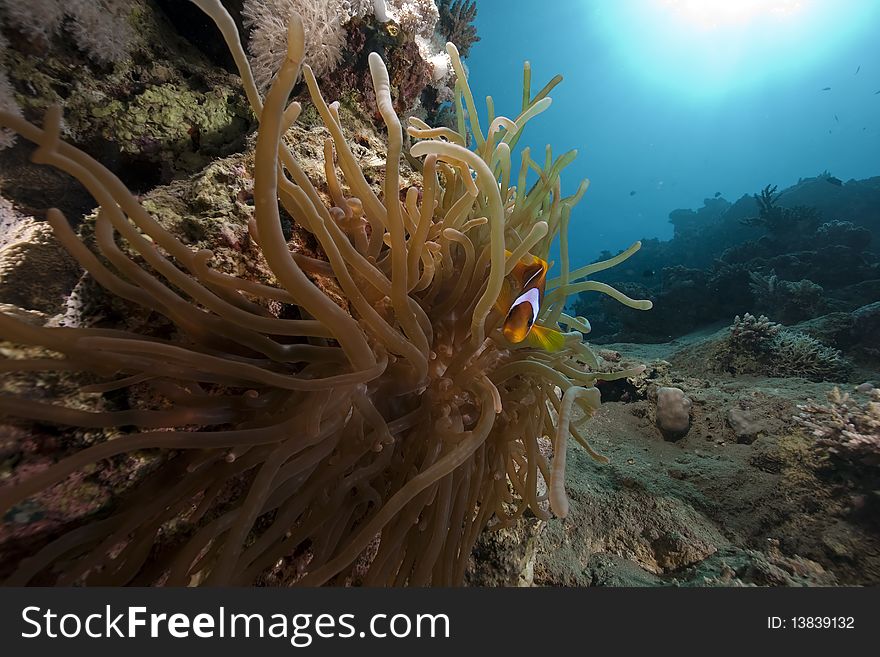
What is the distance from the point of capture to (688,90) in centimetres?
6378

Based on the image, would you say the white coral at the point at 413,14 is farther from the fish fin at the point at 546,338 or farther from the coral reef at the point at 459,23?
the fish fin at the point at 546,338

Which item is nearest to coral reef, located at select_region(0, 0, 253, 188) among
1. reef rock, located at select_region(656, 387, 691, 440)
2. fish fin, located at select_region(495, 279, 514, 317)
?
fish fin, located at select_region(495, 279, 514, 317)

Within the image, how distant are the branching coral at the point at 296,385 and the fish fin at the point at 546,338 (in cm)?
13

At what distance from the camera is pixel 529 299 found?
1.49 meters

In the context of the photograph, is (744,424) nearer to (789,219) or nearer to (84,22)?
(84,22)

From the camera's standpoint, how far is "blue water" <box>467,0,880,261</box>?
152 ft

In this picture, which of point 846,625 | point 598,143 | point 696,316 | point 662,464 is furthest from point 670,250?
→ point 598,143

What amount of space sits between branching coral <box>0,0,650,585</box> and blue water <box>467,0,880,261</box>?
179ft

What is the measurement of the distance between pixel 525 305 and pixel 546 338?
289 millimetres

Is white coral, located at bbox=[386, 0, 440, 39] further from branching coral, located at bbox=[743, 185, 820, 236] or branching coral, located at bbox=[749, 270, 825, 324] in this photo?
branching coral, located at bbox=[743, 185, 820, 236]

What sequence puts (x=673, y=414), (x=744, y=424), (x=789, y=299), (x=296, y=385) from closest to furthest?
(x=296, y=385), (x=744, y=424), (x=673, y=414), (x=789, y=299)

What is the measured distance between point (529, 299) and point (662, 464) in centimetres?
241

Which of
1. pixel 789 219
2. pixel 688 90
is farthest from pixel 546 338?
pixel 688 90

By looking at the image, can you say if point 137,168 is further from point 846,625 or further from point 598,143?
point 598,143
